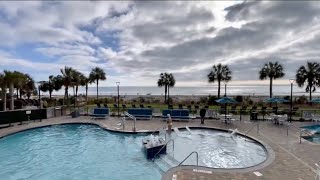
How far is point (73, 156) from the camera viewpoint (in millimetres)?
11938

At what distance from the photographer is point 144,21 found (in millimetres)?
17594

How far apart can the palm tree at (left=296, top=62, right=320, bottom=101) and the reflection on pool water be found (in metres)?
14.9

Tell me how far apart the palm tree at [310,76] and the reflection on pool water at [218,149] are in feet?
48.9

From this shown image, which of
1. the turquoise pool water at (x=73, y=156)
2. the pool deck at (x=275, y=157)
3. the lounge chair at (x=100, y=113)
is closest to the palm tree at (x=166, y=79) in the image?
the lounge chair at (x=100, y=113)

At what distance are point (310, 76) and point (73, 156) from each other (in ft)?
76.6

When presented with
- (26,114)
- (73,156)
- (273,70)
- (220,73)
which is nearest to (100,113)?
(26,114)

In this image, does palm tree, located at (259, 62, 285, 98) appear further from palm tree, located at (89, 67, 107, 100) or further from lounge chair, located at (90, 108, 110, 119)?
palm tree, located at (89, 67, 107, 100)

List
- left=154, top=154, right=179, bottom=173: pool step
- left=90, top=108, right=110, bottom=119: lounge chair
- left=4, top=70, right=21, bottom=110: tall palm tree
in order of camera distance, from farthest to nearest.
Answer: left=4, top=70, right=21, bottom=110: tall palm tree, left=90, top=108, right=110, bottom=119: lounge chair, left=154, top=154, right=179, bottom=173: pool step

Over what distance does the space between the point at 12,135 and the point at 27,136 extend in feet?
2.64

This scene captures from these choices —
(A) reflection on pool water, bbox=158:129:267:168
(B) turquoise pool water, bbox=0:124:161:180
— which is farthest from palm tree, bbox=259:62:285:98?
(B) turquoise pool water, bbox=0:124:161:180

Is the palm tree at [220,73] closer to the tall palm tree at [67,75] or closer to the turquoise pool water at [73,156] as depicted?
the tall palm tree at [67,75]

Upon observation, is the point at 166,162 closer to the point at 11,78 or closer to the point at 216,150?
the point at 216,150

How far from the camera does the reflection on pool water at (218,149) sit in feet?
32.7

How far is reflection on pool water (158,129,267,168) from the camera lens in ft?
32.7
